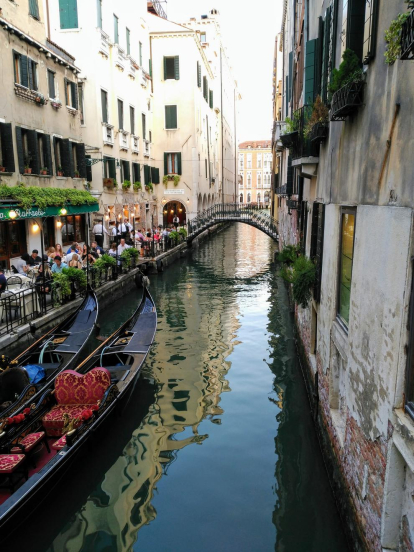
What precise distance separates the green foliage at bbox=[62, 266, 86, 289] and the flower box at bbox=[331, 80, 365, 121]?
8283 millimetres

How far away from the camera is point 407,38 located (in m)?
2.57

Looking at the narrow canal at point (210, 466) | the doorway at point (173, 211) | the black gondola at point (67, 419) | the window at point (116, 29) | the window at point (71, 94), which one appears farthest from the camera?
the doorway at point (173, 211)

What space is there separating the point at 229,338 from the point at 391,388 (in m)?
7.88

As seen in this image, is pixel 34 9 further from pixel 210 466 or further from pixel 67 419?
pixel 210 466

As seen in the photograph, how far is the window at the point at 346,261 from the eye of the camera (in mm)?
4926

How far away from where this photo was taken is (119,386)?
22.3 ft

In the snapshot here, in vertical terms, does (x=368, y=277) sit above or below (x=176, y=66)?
below

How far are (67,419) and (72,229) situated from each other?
1254cm

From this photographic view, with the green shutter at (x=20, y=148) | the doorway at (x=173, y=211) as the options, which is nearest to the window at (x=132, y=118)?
the doorway at (x=173, y=211)

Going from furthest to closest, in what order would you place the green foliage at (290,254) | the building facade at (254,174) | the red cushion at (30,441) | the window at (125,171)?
the building facade at (254,174)
the window at (125,171)
the green foliage at (290,254)
the red cushion at (30,441)

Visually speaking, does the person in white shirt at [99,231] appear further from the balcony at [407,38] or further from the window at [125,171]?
the balcony at [407,38]

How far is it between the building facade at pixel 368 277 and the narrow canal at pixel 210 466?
55cm

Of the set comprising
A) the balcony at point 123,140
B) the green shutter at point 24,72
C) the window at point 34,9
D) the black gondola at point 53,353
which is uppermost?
the window at point 34,9

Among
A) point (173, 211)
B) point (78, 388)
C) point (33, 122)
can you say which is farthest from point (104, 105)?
point (78, 388)
